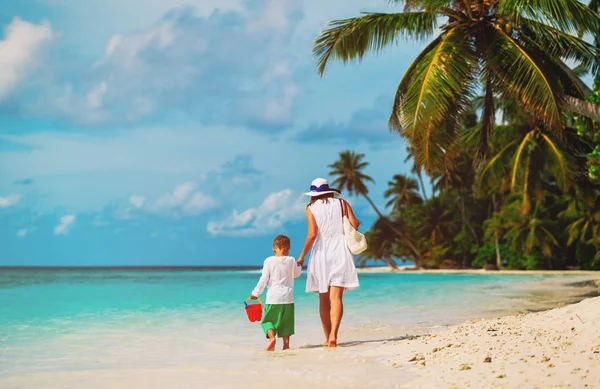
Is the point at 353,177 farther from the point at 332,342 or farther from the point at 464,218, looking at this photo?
the point at 332,342

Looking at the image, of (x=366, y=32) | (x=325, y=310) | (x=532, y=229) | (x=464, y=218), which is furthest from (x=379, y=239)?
(x=325, y=310)

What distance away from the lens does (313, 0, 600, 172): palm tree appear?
9688 mm

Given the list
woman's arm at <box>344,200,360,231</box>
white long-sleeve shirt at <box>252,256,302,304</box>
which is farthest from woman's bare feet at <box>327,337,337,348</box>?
woman's arm at <box>344,200,360,231</box>

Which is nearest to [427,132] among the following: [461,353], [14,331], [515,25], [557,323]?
[515,25]

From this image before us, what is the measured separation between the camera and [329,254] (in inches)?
230

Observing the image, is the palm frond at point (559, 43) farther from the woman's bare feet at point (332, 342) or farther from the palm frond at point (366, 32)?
the woman's bare feet at point (332, 342)

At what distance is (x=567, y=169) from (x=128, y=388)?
21.6 m

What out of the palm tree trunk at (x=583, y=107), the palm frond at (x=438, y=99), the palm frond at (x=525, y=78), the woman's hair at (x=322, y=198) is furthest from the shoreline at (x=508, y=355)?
the palm tree trunk at (x=583, y=107)

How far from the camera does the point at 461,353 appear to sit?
15.4 ft

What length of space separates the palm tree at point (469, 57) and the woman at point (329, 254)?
14.0 ft

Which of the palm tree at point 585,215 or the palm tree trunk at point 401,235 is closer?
the palm tree at point 585,215

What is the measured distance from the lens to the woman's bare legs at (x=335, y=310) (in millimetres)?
5730

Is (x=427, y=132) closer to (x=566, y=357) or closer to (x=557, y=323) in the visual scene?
(x=557, y=323)

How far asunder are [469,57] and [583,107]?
6.47ft
